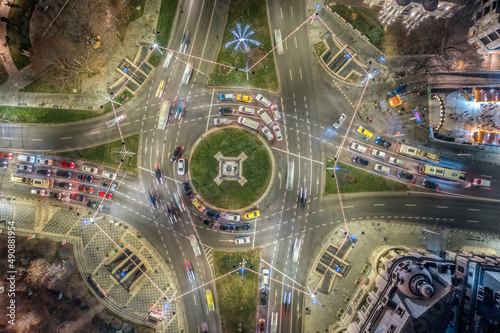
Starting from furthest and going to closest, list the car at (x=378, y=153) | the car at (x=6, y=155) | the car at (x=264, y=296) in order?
the car at (x=6, y=155)
the car at (x=378, y=153)
the car at (x=264, y=296)

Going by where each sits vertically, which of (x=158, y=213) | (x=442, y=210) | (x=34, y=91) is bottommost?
(x=158, y=213)

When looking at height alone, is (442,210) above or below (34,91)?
below

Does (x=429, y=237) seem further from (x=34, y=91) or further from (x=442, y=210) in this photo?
(x=34, y=91)

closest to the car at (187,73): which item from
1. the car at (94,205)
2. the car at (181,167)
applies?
the car at (181,167)

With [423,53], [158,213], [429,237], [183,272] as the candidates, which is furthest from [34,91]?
[429,237]

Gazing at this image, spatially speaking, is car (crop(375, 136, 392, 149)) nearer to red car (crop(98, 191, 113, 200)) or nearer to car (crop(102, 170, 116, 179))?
car (crop(102, 170, 116, 179))

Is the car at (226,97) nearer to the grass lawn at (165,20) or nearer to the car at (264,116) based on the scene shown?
the car at (264,116)
